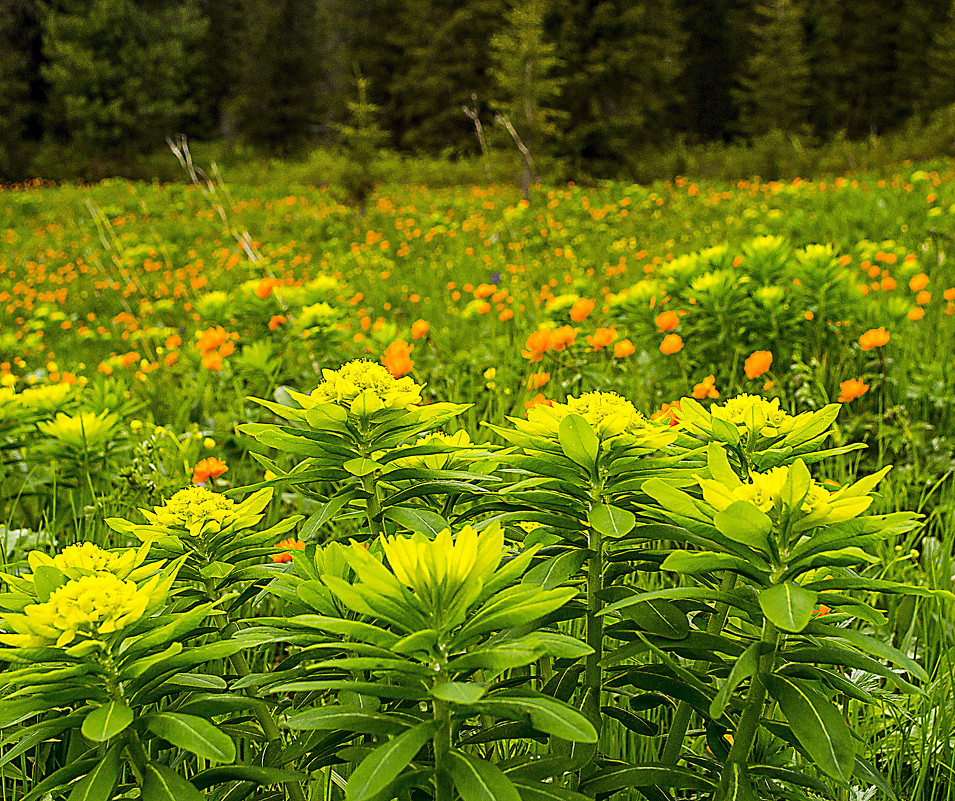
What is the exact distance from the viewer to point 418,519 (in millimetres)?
838

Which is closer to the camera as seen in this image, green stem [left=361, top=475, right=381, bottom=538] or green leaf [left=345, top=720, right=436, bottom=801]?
green leaf [left=345, top=720, right=436, bottom=801]

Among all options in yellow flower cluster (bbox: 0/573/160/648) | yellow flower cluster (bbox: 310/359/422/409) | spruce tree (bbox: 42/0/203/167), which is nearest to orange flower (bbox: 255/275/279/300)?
yellow flower cluster (bbox: 310/359/422/409)

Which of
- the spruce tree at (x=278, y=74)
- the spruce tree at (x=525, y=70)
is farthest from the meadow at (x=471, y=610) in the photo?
the spruce tree at (x=278, y=74)

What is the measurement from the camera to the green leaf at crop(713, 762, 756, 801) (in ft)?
2.28

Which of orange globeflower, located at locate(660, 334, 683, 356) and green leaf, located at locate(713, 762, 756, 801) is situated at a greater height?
orange globeflower, located at locate(660, 334, 683, 356)

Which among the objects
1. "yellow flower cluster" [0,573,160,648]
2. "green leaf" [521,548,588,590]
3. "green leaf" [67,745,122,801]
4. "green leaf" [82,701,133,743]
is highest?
"yellow flower cluster" [0,573,160,648]

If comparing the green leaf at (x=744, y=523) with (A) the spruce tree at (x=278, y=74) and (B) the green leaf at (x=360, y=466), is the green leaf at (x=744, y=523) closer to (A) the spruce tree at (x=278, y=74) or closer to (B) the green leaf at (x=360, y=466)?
(B) the green leaf at (x=360, y=466)

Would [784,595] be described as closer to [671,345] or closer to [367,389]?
[367,389]

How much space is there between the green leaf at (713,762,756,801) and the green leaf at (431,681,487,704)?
0.33 meters

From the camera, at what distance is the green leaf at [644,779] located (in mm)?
719

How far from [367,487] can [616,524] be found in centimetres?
32

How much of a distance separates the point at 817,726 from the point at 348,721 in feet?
1.33

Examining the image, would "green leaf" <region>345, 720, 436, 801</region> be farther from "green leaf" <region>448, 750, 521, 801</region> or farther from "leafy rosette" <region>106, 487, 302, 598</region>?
"leafy rosette" <region>106, 487, 302, 598</region>

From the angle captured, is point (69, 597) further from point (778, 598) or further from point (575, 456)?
point (778, 598)
